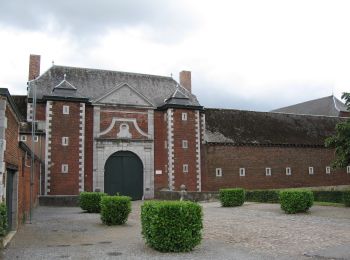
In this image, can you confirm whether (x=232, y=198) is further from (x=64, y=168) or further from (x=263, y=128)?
(x=263, y=128)

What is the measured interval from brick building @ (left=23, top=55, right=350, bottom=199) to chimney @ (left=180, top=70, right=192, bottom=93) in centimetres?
9

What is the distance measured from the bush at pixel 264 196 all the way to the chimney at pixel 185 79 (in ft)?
43.9

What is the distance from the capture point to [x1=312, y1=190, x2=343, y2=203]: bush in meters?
24.2

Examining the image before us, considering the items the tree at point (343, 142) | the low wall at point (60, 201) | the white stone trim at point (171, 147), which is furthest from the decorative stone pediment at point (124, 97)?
the tree at point (343, 142)

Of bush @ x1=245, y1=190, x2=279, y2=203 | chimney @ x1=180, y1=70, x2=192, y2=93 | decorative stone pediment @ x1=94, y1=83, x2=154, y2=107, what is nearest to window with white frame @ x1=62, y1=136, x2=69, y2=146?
decorative stone pediment @ x1=94, y1=83, x2=154, y2=107

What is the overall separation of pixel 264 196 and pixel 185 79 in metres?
15.6

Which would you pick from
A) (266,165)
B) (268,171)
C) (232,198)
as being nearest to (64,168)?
(232,198)

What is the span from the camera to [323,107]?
46406mm

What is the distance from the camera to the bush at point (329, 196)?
953 inches

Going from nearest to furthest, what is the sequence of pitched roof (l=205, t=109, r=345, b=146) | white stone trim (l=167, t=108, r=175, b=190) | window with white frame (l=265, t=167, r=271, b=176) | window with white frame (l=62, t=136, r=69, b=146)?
window with white frame (l=62, t=136, r=69, b=146) < white stone trim (l=167, t=108, r=175, b=190) < pitched roof (l=205, t=109, r=345, b=146) < window with white frame (l=265, t=167, r=271, b=176)

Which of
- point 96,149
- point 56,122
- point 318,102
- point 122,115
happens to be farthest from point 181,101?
point 318,102

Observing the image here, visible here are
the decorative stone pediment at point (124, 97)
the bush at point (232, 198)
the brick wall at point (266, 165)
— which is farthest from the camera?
the brick wall at point (266, 165)

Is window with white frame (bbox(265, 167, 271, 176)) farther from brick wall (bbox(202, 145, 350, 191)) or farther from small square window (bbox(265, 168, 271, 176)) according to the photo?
brick wall (bbox(202, 145, 350, 191))

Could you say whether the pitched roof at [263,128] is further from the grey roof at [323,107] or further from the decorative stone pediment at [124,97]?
the decorative stone pediment at [124,97]
